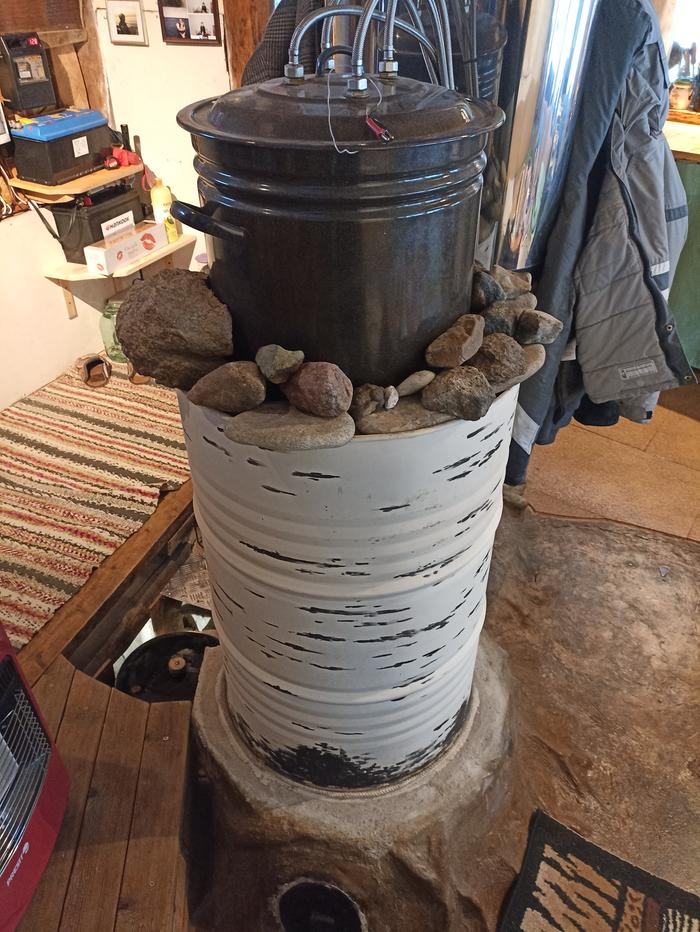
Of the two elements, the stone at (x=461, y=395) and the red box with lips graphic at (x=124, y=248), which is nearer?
the stone at (x=461, y=395)

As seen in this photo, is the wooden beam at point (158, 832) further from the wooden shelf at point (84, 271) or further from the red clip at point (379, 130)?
the wooden shelf at point (84, 271)

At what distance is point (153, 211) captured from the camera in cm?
290

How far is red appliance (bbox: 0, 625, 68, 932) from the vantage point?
41.1 inches

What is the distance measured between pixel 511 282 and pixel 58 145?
205cm

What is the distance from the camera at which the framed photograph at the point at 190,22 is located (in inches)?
95.4

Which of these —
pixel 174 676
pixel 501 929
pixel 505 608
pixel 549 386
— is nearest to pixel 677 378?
pixel 549 386

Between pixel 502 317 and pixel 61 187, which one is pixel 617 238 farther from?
pixel 61 187

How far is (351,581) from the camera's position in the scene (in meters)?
0.99

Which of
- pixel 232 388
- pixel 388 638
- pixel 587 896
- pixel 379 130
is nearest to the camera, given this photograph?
pixel 379 130

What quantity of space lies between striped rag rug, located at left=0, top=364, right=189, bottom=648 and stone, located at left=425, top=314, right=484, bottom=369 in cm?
137

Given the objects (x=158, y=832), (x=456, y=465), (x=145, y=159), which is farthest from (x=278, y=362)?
(x=145, y=159)

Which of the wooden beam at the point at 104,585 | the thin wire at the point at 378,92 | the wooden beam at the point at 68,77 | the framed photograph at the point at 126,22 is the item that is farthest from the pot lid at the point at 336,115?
the wooden beam at the point at 68,77

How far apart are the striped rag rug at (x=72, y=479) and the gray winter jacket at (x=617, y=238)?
4.12 ft

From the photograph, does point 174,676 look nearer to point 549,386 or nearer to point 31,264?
point 549,386
